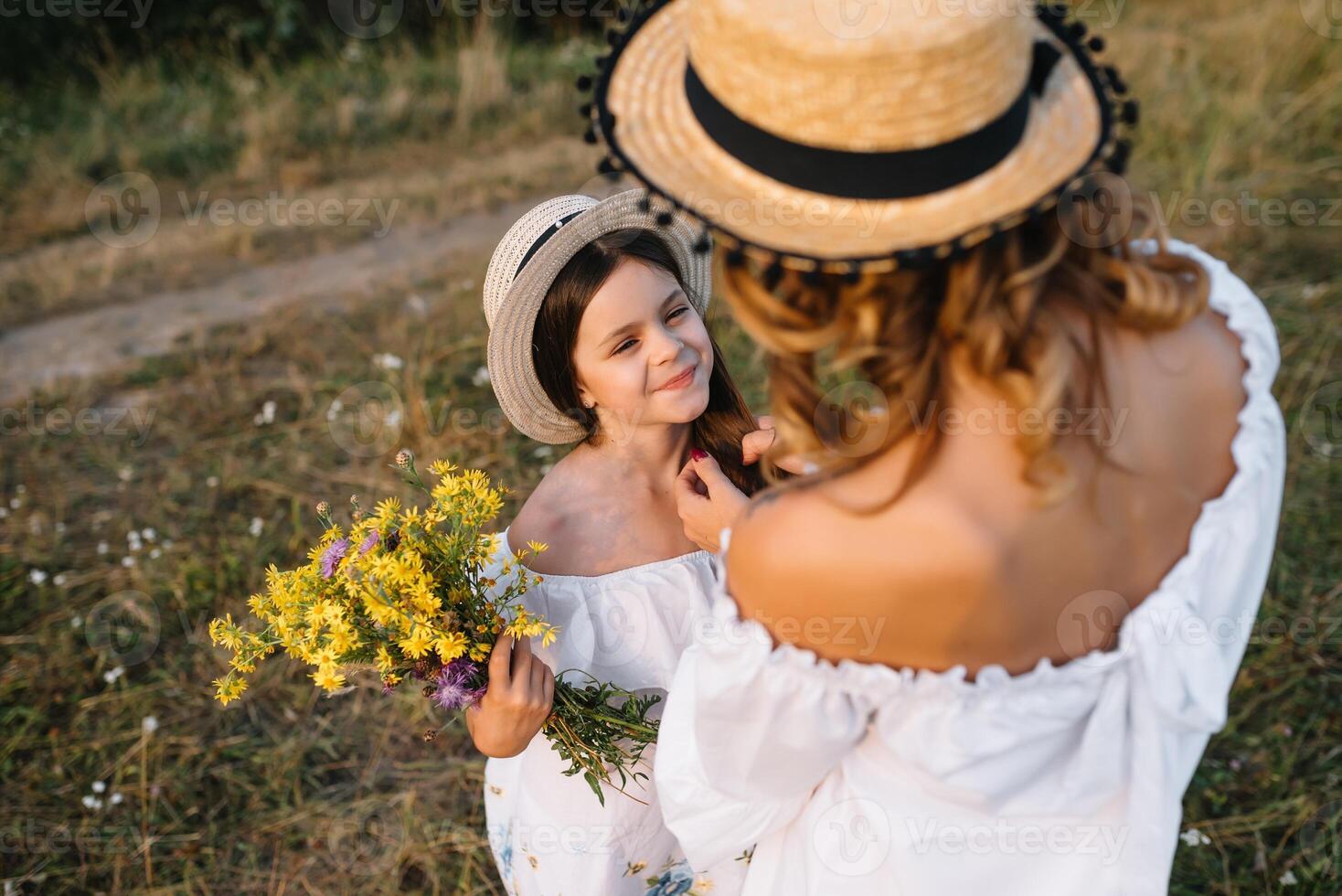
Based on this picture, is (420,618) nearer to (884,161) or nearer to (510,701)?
(510,701)

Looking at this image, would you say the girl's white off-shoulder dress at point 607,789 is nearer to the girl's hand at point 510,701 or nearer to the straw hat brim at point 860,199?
the girl's hand at point 510,701

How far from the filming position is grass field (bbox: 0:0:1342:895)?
2883mm

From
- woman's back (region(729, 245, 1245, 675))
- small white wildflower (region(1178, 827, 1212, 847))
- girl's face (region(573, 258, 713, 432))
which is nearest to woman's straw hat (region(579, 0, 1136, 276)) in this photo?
woman's back (region(729, 245, 1245, 675))

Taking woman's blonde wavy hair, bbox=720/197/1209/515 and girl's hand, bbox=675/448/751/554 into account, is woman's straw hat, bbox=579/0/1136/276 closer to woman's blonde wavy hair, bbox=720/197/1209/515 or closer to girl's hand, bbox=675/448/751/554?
woman's blonde wavy hair, bbox=720/197/1209/515

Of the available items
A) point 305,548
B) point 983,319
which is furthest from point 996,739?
point 305,548

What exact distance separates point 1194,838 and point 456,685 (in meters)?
2.04

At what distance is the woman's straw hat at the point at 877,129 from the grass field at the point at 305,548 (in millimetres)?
2262

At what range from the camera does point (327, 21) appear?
9.75 metres

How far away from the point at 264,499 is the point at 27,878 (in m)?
1.60

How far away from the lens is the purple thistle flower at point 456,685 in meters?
1.79

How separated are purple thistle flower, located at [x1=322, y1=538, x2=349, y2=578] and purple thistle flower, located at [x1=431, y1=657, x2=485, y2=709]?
269 millimetres

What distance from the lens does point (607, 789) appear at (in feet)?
6.96

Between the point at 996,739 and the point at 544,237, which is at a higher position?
the point at 544,237

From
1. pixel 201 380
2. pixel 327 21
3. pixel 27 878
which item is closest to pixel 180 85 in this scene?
pixel 327 21
